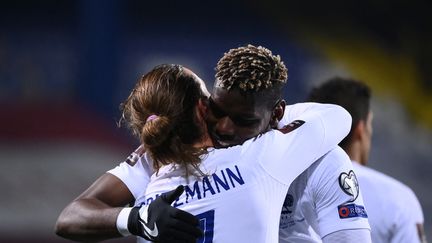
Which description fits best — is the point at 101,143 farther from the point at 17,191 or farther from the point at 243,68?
the point at 243,68

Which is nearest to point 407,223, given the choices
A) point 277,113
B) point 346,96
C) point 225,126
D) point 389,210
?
point 389,210

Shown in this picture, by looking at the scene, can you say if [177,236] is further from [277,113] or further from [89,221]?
[277,113]

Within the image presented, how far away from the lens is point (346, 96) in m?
3.48

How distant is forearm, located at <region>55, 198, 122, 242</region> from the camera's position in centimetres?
220

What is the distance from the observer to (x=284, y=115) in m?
2.44

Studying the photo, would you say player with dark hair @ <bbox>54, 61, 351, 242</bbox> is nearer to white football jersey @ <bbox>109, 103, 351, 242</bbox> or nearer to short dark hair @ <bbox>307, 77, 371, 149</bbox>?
white football jersey @ <bbox>109, 103, 351, 242</bbox>

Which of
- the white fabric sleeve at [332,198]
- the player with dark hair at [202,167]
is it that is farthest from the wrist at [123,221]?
the white fabric sleeve at [332,198]

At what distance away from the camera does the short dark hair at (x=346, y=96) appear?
11.3ft

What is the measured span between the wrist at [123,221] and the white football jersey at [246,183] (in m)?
0.09

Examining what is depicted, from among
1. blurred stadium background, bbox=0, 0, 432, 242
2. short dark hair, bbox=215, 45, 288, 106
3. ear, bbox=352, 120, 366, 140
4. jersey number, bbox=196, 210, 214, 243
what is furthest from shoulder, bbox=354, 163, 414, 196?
blurred stadium background, bbox=0, 0, 432, 242

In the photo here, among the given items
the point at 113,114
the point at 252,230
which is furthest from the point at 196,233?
the point at 113,114

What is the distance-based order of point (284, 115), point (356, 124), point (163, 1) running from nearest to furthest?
point (284, 115) → point (356, 124) → point (163, 1)

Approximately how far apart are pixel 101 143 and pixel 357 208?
4.89 meters

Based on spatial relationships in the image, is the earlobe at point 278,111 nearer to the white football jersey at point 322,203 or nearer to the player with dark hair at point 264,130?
the player with dark hair at point 264,130
